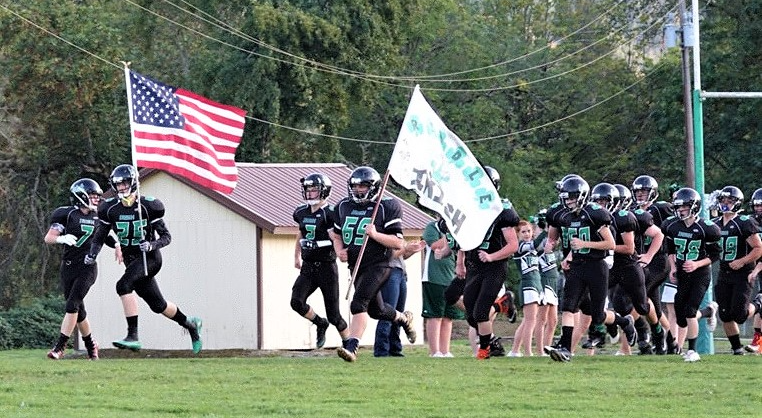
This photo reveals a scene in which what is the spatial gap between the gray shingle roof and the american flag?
8.53 m

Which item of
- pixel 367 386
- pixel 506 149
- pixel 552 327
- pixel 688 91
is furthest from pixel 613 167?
pixel 367 386

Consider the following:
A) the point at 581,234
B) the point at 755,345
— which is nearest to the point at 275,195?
the point at 755,345

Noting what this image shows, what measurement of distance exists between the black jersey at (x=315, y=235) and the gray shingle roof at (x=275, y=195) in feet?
32.0

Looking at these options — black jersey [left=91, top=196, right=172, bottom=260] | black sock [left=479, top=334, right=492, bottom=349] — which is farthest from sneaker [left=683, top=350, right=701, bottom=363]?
black jersey [left=91, top=196, right=172, bottom=260]

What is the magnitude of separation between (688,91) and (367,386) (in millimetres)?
18186

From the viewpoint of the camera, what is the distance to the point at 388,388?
13781mm

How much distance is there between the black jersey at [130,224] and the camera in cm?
1814

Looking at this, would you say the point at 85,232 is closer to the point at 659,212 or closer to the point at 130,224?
the point at 130,224

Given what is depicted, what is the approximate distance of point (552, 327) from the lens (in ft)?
65.1

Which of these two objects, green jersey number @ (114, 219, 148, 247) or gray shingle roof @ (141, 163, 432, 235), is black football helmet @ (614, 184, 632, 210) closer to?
green jersey number @ (114, 219, 148, 247)

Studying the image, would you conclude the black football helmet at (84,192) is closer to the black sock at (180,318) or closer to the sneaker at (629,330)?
the black sock at (180,318)

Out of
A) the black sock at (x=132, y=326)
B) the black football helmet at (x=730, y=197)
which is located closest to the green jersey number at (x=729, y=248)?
the black football helmet at (x=730, y=197)

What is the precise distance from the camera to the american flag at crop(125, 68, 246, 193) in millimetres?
19344

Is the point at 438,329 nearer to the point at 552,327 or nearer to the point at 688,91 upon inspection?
the point at 552,327
